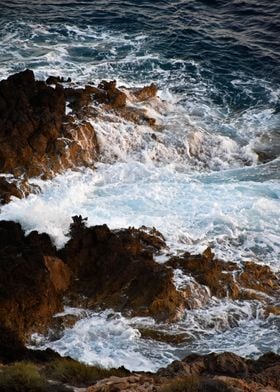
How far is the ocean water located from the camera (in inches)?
557

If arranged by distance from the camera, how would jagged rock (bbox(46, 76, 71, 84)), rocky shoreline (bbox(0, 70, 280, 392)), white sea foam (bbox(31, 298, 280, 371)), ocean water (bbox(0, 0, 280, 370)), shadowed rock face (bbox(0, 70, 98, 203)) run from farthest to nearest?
jagged rock (bbox(46, 76, 71, 84)) → shadowed rock face (bbox(0, 70, 98, 203)) → ocean water (bbox(0, 0, 280, 370)) → white sea foam (bbox(31, 298, 280, 371)) → rocky shoreline (bbox(0, 70, 280, 392))

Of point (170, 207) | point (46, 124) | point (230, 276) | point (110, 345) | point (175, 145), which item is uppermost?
point (46, 124)

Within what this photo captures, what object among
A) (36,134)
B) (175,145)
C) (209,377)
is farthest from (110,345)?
(175,145)

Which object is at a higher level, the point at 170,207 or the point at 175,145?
the point at 175,145

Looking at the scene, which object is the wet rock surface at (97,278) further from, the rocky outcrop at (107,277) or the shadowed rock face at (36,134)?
the shadowed rock face at (36,134)

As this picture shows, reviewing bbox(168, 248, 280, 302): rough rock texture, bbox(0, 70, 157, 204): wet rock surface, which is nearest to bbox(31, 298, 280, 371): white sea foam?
bbox(168, 248, 280, 302): rough rock texture

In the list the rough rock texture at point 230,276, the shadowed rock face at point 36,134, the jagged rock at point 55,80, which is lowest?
the rough rock texture at point 230,276

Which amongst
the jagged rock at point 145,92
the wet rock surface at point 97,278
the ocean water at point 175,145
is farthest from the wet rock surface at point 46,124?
the wet rock surface at point 97,278

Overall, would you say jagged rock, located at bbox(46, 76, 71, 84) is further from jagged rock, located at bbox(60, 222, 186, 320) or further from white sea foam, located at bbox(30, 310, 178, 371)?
white sea foam, located at bbox(30, 310, 178, 371)

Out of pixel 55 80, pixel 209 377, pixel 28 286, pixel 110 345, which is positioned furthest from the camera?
pixel 55 80

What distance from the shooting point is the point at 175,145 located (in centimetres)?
2141

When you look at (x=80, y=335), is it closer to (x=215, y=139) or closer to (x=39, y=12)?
(x=215, y=139)

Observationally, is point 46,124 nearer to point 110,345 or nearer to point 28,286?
point 28,286

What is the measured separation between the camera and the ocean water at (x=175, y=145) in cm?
1415
